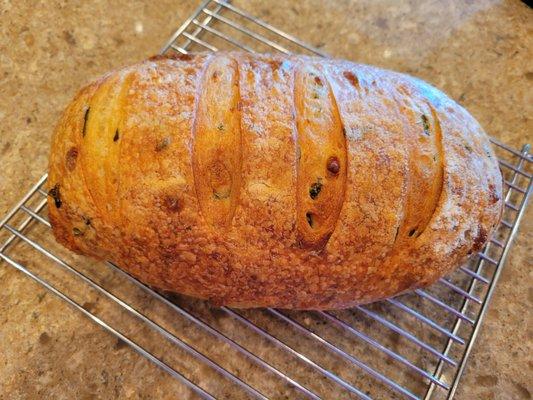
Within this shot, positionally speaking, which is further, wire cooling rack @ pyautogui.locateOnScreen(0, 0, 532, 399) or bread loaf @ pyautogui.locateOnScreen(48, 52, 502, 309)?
wire cooling rack @ pyautogui.locateOnScreen(0, 0, 532, 399)

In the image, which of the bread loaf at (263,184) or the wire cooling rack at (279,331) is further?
the wire cooling rack at (279,331)

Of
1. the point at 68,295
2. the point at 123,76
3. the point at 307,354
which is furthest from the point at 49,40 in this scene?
the point at 307,354

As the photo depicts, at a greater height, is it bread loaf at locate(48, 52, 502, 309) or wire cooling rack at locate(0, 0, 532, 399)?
bread loaf at locate(48, 52, 502, 309)

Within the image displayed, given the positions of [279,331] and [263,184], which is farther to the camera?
[279,331]

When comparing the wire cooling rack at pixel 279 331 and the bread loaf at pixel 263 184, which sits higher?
the bread loaf at pixel 263 184

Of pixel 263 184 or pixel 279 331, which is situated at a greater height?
pixel 263 184

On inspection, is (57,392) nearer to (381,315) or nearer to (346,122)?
(381,315)
